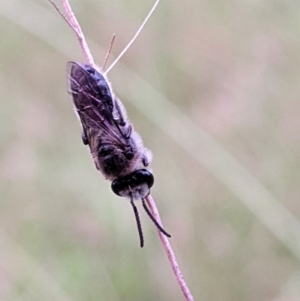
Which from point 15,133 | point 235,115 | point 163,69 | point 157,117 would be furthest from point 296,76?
point 15,133

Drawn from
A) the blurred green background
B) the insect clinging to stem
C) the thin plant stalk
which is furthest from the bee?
the blurred green background

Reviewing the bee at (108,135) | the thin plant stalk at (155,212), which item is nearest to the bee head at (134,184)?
the bee at (108,135)

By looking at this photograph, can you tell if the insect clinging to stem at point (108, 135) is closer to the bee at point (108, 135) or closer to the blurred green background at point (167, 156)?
the bee at point (108, 135)

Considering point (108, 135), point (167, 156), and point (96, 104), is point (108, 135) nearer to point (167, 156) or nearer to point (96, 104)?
point (96, 104)

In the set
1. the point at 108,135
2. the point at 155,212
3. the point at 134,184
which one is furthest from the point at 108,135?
the point at 155,212

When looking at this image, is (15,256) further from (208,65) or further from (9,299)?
(208,65)

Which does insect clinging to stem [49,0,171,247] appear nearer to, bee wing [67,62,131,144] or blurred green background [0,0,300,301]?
bee wing [67,62,131,144]

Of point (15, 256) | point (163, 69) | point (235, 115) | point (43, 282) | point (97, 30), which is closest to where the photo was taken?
point (43, 282)

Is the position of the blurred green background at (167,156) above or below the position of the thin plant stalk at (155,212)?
above
